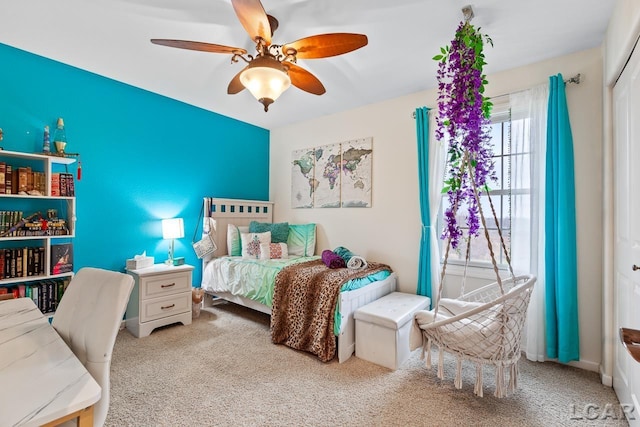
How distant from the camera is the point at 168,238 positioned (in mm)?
3393

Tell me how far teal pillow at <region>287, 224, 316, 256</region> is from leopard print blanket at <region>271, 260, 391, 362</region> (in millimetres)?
960

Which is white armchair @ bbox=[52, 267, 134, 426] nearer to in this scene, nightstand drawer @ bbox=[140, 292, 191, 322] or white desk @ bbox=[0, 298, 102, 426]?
white desk @ bbox=[0, 298, 102, 426]

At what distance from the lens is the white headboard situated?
384cm

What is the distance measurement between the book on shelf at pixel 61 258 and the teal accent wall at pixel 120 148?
0.21 m

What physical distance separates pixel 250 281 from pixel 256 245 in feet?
1.88

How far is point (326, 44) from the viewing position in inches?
70.9

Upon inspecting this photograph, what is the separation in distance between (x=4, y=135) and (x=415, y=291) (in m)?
4.02

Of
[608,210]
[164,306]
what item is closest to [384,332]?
[608,210]

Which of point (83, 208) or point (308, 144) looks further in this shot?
point (308, 144)

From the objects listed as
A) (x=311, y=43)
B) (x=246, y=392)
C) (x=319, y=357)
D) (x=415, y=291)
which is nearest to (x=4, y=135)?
(x=311, y=43)

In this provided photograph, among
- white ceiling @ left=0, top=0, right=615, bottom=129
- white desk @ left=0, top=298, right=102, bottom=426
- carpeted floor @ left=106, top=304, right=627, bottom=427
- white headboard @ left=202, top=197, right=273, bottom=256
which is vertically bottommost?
carpeted floor @ left=106, top=304, right=627, bottom=427

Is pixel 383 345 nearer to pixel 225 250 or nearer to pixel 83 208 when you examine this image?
pixel 225 250

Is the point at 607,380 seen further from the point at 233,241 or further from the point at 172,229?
the point at 172,229

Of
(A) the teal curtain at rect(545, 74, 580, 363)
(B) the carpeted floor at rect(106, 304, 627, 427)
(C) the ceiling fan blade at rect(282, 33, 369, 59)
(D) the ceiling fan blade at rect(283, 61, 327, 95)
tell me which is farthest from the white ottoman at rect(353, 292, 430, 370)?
(C) the ceiling fan blade at rect(282, 33, 369, 59)
